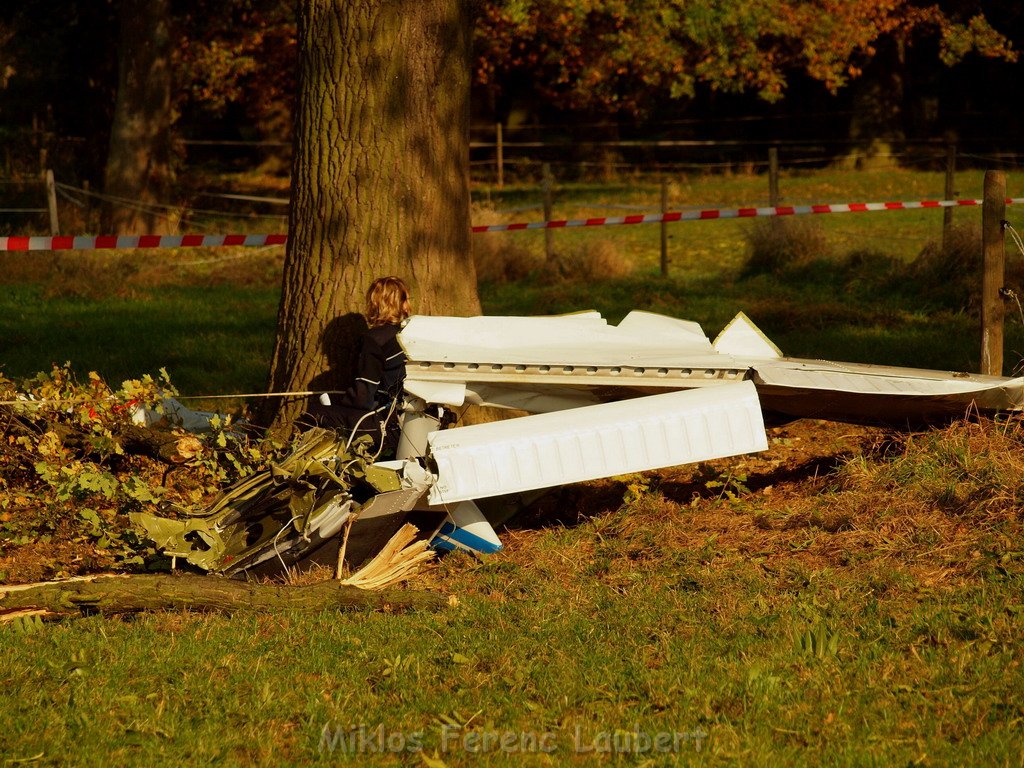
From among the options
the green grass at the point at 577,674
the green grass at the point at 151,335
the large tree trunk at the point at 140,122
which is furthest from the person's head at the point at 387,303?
the large tree trunk at the point at 140,122

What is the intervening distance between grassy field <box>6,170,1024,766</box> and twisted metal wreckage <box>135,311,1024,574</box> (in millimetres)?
300

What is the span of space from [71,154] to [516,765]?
26.4 m

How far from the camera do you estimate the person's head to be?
7145 millimetres

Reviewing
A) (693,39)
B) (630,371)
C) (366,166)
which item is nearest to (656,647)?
(630,371)

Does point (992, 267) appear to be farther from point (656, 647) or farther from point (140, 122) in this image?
point (140, 122)

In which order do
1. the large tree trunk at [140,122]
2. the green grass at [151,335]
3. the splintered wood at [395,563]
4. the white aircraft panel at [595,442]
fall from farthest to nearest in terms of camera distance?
the large tree trunk at [140,122]
the green grass at [151,335]
the white aircraft panel at [595,442]
the splintered wood at [395,563]

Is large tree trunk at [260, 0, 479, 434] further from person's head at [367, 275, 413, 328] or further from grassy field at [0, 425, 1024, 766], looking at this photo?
grassy field at [0, 425, 1024, 766]

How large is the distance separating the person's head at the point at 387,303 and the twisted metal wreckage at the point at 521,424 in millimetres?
527

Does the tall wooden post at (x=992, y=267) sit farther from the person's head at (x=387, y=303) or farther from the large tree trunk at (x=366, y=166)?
the person's head at (x=387, y=303)

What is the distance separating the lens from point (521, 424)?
20.3 feet

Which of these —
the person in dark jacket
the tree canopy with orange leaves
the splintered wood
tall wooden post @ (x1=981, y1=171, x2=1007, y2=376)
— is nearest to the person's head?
the person in dark jacket

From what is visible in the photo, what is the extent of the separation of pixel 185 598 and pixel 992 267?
4761mm

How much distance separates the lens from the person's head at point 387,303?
23.4ft

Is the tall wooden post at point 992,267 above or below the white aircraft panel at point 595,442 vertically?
above
